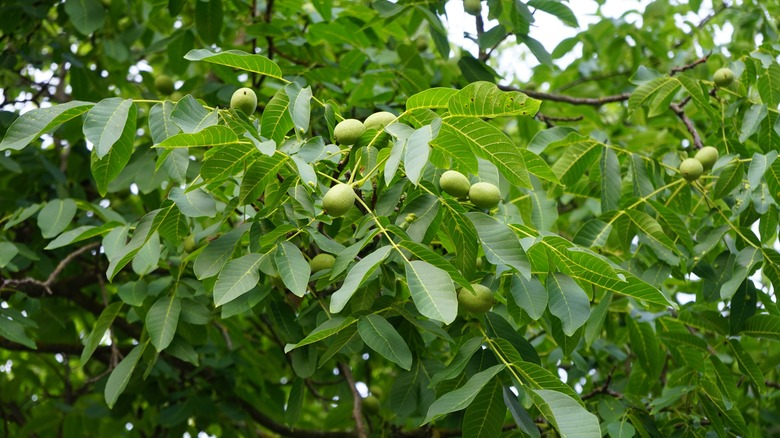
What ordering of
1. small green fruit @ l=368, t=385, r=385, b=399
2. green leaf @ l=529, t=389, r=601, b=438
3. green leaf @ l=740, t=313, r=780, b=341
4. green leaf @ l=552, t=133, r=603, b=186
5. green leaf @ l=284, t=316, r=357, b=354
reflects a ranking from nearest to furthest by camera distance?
green leaf @ l=529, t=389, r=601, b=438 → green leaf @ l=284, t=316, r=357, b=354 → green leaf @ l=740, t=313, r=780, b=341 → green leaf @ l=552, t=133, r=603, b=186 → small green fruit @ l=368, t=385, r=385, b=399

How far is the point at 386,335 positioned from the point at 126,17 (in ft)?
9.95

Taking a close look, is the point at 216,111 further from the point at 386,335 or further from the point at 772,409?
the point at 772,409

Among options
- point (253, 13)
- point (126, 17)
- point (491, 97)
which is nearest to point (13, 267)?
point (253, 13)

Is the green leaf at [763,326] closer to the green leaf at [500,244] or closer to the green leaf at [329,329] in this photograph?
the green leaf at [500,244]

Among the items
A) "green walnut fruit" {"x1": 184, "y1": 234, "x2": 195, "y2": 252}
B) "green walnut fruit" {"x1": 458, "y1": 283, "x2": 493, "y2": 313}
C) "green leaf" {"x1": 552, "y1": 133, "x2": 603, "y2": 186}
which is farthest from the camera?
"green leaf" {"x1": 552, "y1": 133, "x2": 603, "y2": 186}

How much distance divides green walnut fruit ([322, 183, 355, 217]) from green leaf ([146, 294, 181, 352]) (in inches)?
24.2

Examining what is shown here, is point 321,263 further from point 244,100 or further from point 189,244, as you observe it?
point 189,244

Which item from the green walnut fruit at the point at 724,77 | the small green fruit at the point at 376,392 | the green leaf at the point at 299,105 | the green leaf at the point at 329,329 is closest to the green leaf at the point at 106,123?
the green leaf at the point at 299,105

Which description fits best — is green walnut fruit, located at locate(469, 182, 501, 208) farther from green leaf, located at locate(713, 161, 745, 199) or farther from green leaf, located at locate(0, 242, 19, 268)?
green leaf, located at locate(0, 242, 19, 268)

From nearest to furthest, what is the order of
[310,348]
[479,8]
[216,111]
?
[216,111], [310,348], [479,8]

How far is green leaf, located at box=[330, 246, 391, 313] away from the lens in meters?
1.39

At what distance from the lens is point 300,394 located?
2.12 meters

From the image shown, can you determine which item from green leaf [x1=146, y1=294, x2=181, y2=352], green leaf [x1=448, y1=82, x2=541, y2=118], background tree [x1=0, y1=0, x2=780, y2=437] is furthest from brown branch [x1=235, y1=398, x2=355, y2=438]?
green leaf [x1=448, y1=82, x2=541, y2=118]

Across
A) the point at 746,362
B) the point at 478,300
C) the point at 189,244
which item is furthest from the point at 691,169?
the point at 189,244
